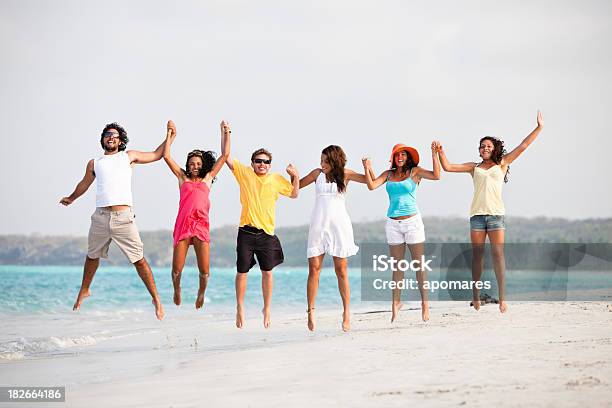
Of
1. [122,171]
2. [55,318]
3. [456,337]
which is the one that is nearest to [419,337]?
[456,337]

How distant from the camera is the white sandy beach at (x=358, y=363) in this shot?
22.8 feet

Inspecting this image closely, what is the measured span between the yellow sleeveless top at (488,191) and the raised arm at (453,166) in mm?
97

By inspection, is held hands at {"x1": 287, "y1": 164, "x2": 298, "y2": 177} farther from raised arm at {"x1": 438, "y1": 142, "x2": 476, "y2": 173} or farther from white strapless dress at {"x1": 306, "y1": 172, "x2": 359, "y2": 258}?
raised arm at {"x1": 438, "y1": 142, "x2": 476, "y2": 173}

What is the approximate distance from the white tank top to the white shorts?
3.33 meters

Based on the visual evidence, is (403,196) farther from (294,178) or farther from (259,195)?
(259,195)

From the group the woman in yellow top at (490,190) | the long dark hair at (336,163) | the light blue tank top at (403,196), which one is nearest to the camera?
the long dark hair at (336,163)

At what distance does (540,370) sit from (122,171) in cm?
531

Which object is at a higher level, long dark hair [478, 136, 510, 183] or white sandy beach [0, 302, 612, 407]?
long dark hair [478, 136, 510, 183]

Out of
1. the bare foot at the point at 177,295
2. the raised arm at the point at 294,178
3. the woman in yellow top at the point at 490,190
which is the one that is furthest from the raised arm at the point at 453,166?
the bare foot at the point at 177,295

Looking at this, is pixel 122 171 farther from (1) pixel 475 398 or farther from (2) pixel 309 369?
(1) pixel 475 398

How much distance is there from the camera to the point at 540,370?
24.7ft

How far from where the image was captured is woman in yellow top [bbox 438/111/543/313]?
1083 cm

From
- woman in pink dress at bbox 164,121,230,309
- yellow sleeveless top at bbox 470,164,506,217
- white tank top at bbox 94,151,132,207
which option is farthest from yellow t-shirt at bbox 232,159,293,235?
yellow sleeveless top at bbox 470,164,506,217

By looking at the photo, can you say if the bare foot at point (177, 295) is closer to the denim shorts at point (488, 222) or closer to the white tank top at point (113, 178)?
the white tank top at point (113, 178)
